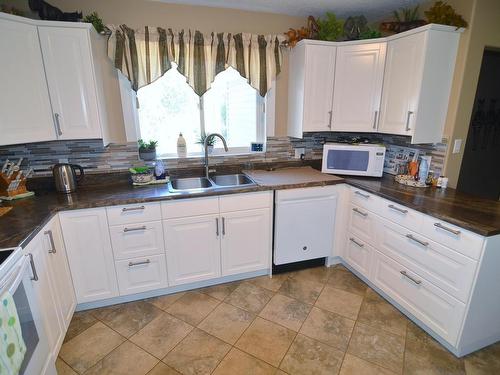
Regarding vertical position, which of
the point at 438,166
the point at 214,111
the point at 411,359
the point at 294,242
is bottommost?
the point at 411,359

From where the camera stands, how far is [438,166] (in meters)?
2.29

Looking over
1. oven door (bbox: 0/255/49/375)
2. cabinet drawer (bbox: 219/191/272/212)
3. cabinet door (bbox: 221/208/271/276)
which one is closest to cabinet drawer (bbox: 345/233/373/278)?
cabinet door (bbox: 221/208/271/276)

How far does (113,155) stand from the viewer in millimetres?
2461

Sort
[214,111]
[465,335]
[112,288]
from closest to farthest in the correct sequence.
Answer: [465,335] < [112,288] < [214,111]

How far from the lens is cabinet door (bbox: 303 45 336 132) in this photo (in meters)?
2.51

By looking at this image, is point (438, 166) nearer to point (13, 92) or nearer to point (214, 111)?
point (214, 111)

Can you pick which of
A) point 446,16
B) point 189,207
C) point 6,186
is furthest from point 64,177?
point 446,16

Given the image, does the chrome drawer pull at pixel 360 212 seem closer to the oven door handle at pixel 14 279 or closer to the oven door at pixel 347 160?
the oven door at pixel 347 160

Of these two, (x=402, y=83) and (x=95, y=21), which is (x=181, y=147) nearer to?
(x=95, y=21)

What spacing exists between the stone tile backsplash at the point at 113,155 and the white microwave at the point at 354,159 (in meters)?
0.37

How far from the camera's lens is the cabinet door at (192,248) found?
217 centimetres

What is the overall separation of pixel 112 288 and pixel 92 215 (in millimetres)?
626

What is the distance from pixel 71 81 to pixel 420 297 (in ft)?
9.64

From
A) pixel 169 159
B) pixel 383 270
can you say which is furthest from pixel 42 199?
pixel 383 270
